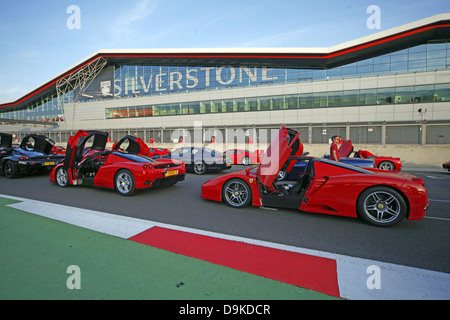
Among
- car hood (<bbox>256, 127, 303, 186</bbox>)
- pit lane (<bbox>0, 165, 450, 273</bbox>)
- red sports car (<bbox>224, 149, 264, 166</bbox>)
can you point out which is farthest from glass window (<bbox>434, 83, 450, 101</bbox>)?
car hood (<bbox>256, 127, 303, 186</bbox>)

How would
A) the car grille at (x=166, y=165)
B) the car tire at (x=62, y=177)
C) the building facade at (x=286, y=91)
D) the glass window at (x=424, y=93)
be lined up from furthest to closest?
1. the glass window at (x=424, y=93)
2. the building facade at (x=286, y=91)
3. the car tire at (x=62, y=177)
4. the car grille at (x=166, y=165)

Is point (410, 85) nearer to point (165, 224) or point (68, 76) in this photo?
point (165, 224)

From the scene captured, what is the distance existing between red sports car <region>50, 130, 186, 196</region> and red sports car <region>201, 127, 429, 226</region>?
1.58m

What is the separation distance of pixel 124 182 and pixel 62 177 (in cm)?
247

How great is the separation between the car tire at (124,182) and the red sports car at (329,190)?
1998 millimetres

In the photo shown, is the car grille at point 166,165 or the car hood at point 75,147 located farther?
the car hood at point 75,147

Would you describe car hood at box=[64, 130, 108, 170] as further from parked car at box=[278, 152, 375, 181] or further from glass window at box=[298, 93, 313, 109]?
glass window at box=[298, 93, 313, 109]

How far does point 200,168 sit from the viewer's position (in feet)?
33.1

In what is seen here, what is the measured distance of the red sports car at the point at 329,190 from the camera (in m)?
3.67

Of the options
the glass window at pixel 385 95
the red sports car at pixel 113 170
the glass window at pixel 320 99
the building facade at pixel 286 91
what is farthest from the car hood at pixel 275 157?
the glass window at pixel 385 95

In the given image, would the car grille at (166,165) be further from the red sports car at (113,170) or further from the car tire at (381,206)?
the car tire at (381,206)

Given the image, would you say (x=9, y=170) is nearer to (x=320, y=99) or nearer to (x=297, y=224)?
(x=297, y=224)

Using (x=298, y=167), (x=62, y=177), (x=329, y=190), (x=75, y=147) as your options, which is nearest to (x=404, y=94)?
(x=298, y=167)

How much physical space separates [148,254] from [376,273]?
8.01 ft
